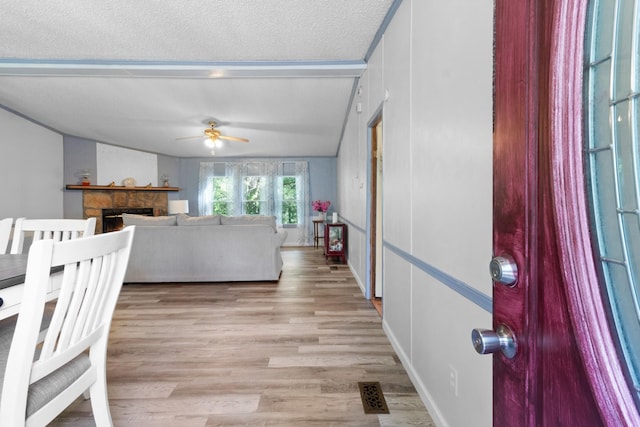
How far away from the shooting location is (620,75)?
1.09ft

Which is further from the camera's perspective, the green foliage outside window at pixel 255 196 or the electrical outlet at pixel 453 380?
the green foliage outside window at pixel 255 196

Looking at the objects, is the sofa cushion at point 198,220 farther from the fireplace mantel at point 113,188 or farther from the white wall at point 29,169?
the fireplace mantel at point 113,188

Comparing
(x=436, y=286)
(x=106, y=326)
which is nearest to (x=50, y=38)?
(x=106, y=326)

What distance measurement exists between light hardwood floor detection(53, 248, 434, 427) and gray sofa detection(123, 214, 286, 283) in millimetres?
512

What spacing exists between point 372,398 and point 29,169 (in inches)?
248

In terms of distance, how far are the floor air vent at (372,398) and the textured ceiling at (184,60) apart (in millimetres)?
2541

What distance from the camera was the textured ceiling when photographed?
7.96 feet

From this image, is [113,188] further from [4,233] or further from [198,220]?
[4,233]

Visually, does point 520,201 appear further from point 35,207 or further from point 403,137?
point 35,207

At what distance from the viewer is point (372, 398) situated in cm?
176

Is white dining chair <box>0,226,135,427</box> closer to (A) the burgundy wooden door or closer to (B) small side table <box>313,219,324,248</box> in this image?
(A) the burgundy wooden door

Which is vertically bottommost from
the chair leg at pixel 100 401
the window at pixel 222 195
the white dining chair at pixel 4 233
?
the chair leg at pixel 100 401

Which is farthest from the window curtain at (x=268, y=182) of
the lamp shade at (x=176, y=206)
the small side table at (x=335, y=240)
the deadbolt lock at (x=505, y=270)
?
the deadbolt lock at (x=505, y=270)

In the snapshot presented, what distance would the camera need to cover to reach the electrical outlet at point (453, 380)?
1370mm
